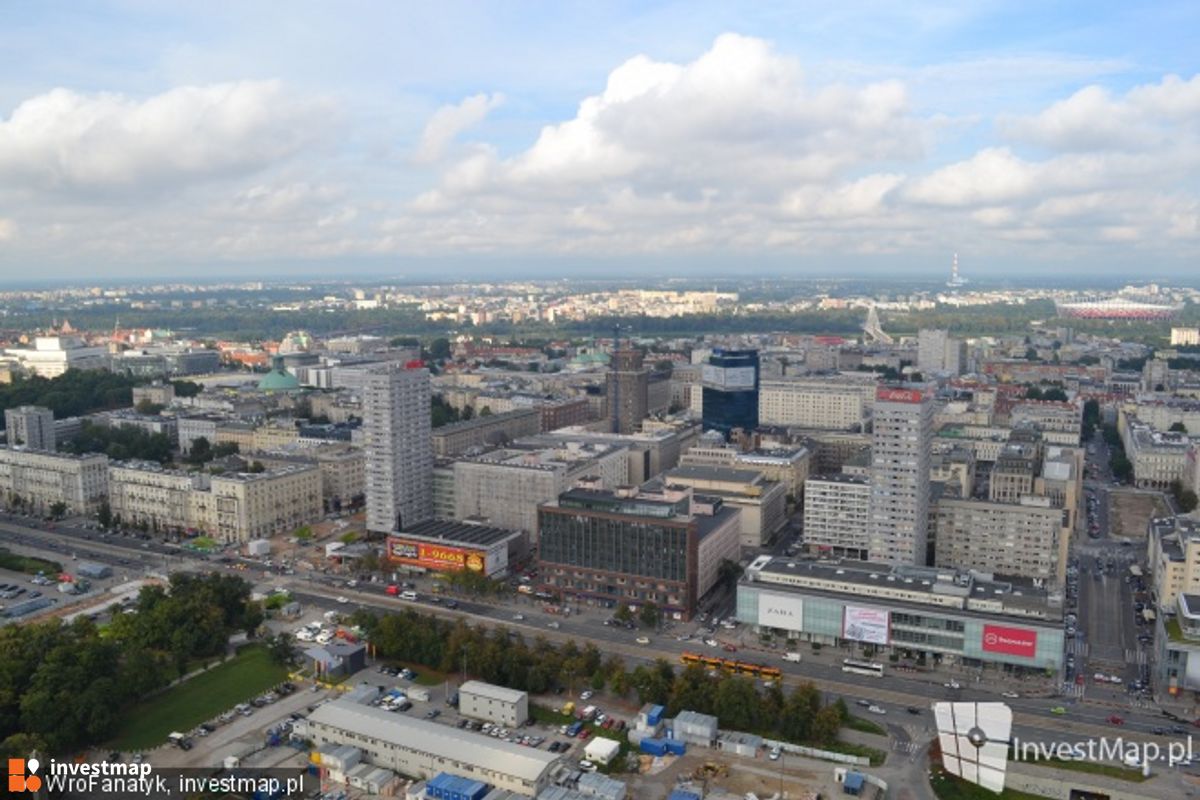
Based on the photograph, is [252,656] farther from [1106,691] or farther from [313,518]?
[1106,691]

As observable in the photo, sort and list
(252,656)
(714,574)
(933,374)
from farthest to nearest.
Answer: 1. (933,374)
2. (714,574)
3. (252,656)

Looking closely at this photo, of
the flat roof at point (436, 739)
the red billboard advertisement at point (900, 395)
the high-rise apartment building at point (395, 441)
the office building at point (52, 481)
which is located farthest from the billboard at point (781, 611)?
the office building at point (52, 481)

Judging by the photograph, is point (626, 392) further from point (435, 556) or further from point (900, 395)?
point (900, 395)

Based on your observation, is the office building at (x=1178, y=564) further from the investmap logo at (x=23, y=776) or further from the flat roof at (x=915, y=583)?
the investmap logo at (x=23, y=776)

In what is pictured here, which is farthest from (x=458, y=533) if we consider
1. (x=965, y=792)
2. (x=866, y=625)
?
(x=965, y=792)

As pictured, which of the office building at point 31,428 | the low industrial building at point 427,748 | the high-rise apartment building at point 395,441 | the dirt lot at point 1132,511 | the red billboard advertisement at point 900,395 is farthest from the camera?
the office building at point 31,428

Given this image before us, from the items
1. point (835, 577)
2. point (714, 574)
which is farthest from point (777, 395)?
point (835, 577)

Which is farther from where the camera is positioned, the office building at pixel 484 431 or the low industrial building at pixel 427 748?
the office building at pixel 484 431

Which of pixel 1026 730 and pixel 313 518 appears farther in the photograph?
pixel 313 518
